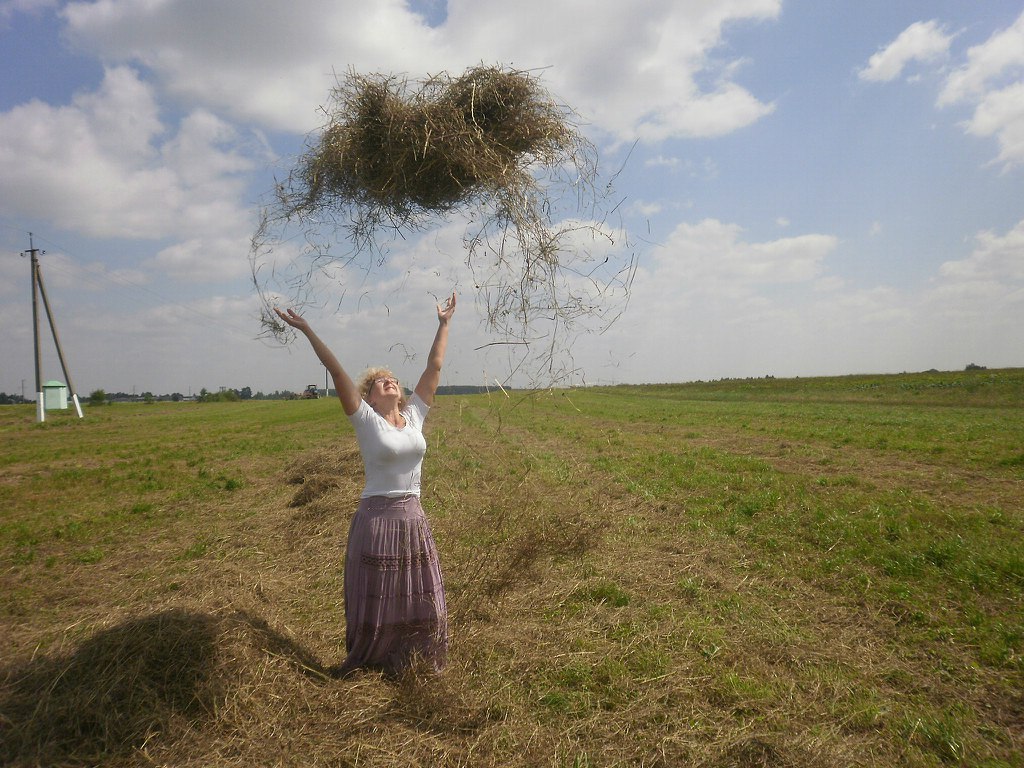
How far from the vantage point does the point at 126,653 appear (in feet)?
11.7

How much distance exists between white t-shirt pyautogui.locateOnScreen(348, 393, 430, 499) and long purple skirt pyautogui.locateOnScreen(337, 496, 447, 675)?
0.27ft

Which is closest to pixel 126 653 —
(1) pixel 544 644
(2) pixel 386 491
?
(2) pixel 386 491

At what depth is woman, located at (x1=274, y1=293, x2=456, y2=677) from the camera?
378 centimetres

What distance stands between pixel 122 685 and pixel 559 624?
3.05m

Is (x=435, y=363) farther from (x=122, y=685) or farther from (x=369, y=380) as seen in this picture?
(x=122, y=685)

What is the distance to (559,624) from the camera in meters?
5.09

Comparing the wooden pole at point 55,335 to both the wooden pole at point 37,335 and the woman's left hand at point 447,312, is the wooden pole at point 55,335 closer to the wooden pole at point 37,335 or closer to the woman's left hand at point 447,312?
the wooden pole at point 37,335

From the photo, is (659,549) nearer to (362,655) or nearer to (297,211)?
(362,655)

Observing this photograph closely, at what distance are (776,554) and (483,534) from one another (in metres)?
3.27

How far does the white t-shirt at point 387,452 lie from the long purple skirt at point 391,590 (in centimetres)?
8

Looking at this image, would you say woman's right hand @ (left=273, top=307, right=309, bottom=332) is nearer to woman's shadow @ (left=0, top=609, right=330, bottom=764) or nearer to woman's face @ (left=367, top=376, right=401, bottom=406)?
woman's face @ (left=367, top=376, right=401, bottom=406)

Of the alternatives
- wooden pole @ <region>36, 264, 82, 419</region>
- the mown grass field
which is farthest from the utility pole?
the mown grass field

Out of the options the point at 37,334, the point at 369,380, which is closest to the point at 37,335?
the point at 37,334

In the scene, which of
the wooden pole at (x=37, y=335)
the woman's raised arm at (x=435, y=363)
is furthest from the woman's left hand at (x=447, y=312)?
the wooden pole at (x=37, y=335)
